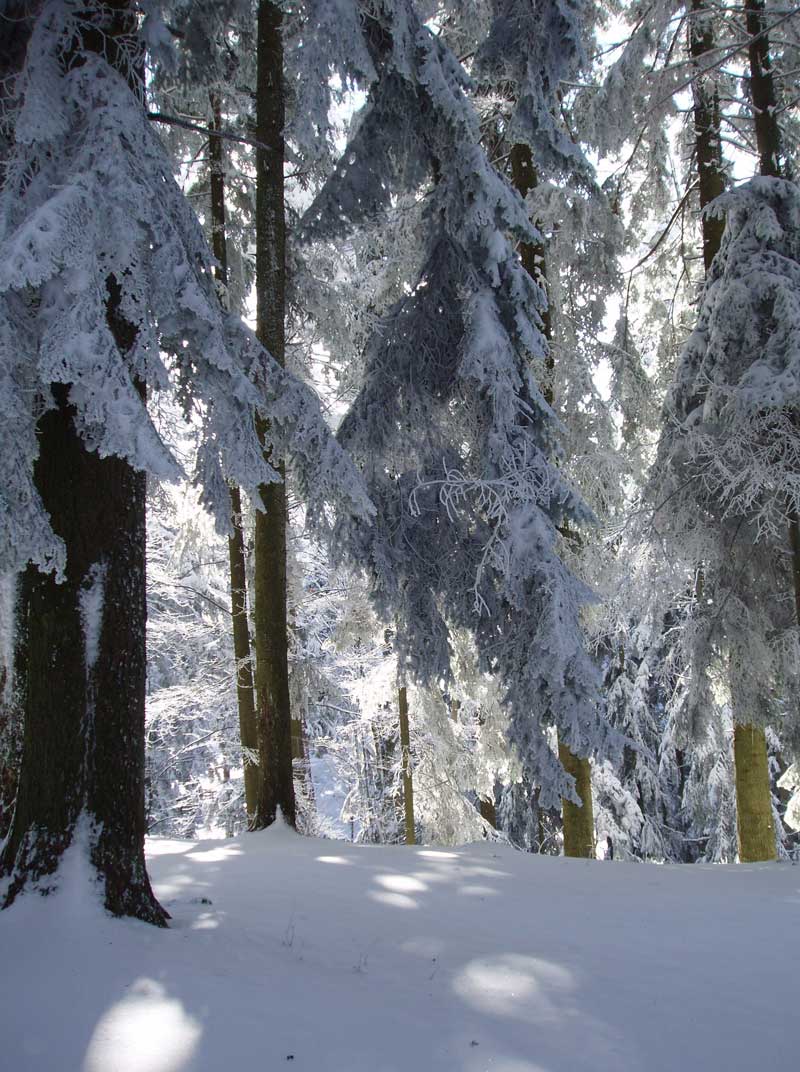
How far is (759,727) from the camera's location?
8203 mm

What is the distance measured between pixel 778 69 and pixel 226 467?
27.2ft

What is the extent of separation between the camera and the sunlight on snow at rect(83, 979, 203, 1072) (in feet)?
8.25

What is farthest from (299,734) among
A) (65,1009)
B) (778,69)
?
(778,69)

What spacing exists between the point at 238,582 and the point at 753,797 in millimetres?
7056

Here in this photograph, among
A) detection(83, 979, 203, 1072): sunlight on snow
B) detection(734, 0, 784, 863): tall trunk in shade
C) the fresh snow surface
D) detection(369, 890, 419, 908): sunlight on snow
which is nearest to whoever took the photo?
detection(83, 979, 203, 1072): sunlight on snow

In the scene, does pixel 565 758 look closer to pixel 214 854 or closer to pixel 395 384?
pixel 214 854

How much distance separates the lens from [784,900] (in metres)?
4.81

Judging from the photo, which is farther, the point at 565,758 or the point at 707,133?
the point at 707,133

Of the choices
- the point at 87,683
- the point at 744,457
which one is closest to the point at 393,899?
the point at 87,683

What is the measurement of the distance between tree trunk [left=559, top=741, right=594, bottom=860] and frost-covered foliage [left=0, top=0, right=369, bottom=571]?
5.64 m

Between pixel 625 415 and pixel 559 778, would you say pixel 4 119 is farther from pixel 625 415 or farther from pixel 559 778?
pixel 625 415

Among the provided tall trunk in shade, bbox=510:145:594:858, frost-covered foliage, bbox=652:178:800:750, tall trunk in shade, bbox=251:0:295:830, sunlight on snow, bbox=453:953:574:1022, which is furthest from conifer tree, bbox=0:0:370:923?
tall trunk in shade, bbox=510:145:594:858

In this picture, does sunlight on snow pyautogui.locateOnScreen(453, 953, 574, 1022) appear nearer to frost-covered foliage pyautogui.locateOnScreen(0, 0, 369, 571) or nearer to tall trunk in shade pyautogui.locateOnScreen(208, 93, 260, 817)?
frost-covered foliage pyautogui.locateOnScreen(0, 0, 369, 571)

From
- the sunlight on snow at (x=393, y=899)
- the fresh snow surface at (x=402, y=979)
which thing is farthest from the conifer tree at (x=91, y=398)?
the sunlight on snow at (x=393, y=899)
